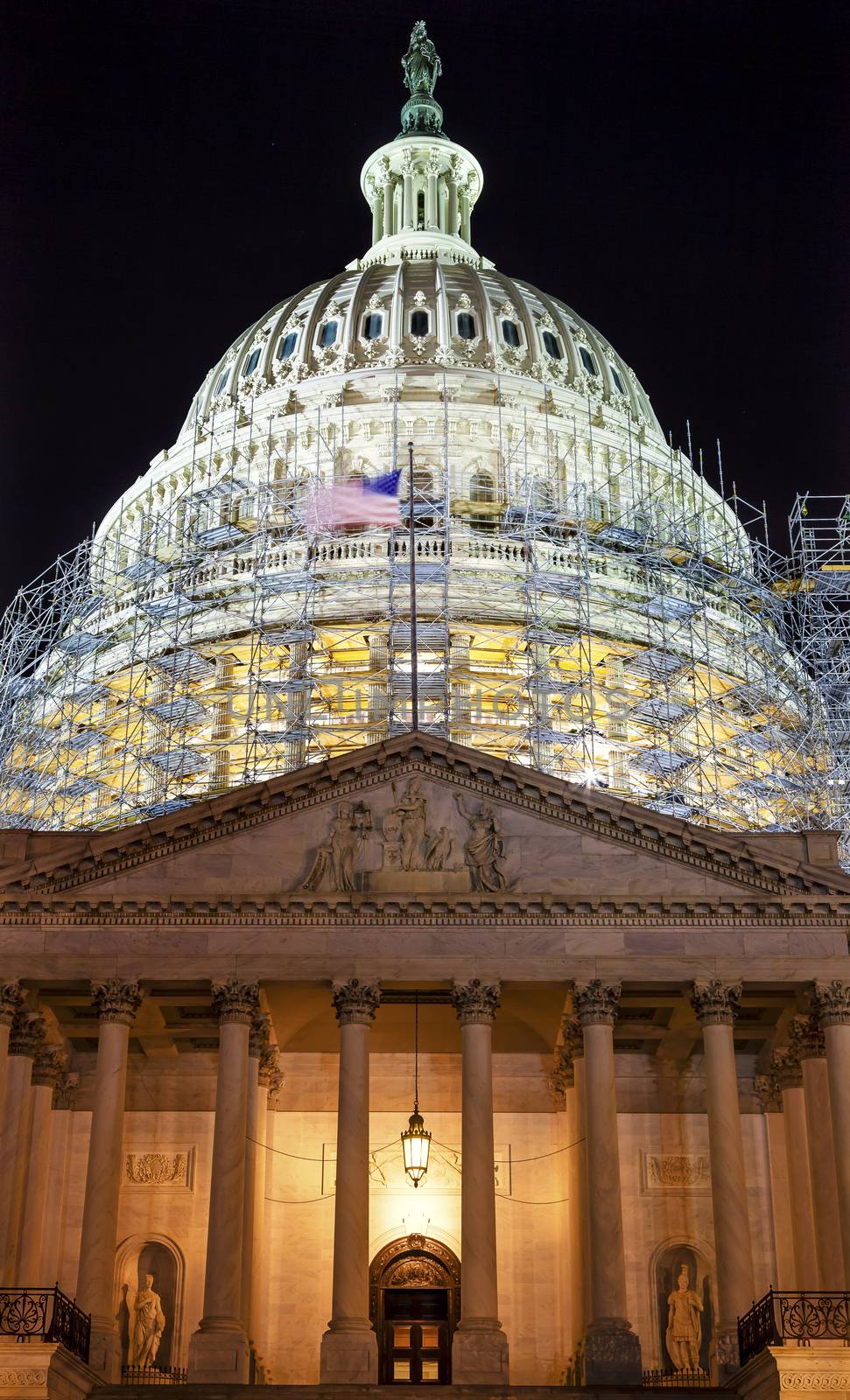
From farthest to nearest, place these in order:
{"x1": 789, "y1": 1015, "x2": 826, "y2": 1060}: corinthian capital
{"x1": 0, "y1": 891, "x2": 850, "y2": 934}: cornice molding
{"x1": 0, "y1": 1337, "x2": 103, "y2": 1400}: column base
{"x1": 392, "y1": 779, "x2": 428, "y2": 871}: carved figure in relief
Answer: {"x1": 392, "y1": 779, "x2": 428, "y2": 871}: carved figure in relief → {"x1": 789, "y1": 1015, "x2": 826, "y2": 1060}: corinthian capital → {"x1": 0, "y1": 891, "x2": 850, "y2": 934}: cornice molding → {"x1": 0, "y1": 1337, "x2": 103, "y2": 1400}: column base

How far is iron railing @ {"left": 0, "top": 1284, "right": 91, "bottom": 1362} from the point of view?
34719mm

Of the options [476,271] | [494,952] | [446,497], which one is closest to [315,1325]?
[494,952]

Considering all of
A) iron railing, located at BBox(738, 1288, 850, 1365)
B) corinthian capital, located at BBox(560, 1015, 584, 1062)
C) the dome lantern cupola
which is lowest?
iron railing, located at BBox(738, 1288, 850, 1365)

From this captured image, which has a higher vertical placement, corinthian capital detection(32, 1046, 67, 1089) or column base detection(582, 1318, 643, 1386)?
corinthian capital detection(32, 1046, 67, 1089)

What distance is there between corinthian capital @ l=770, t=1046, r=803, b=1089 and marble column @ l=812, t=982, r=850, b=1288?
135 inches

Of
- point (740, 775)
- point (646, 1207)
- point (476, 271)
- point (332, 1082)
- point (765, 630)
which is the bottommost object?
point (646, 1207)

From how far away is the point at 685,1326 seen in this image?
45.3 metres

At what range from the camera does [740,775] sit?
199ft

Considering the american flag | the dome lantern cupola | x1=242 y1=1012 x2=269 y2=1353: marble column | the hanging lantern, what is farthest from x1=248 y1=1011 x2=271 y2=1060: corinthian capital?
the dome lantern cupola

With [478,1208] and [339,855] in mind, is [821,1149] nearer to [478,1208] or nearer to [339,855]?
[478,1208]

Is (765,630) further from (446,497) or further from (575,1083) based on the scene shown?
(575,1083)

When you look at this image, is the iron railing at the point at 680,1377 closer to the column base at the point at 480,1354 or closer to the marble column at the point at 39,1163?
the column base at the point at 480,1354

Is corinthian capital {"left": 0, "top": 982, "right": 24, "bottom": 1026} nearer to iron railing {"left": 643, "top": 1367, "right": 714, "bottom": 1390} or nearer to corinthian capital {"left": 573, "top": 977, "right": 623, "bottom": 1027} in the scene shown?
corinthian capital {"left": 573, "top": 977, "right": 623, "bottom": 1027}

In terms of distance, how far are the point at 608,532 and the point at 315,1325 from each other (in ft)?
105
